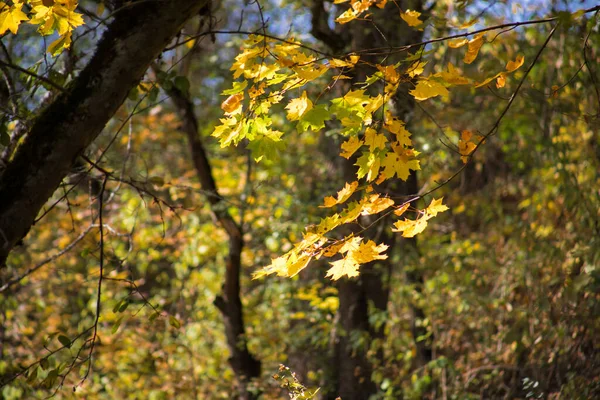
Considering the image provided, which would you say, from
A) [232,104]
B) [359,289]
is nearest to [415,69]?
[232,104]

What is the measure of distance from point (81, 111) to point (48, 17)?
52 cm

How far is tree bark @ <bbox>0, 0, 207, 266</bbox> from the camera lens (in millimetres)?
1802

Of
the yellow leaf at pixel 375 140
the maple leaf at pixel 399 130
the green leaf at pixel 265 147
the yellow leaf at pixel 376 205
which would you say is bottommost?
the yellow leaf at pixel 376 205

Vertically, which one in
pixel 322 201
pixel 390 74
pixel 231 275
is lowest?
pixel 390 74

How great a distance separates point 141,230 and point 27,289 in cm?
131

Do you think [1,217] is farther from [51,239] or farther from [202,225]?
[51,239]

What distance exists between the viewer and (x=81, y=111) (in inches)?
71.7

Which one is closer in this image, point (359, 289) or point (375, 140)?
point (375, 140)

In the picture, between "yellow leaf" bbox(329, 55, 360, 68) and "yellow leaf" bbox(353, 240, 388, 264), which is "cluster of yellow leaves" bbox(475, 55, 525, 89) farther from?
"yellow leaf" bbox(353, 240, 388, 264)

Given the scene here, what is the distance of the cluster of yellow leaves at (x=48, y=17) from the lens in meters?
2.01

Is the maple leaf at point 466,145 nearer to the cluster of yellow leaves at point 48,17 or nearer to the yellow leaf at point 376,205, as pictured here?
the yellow leaf at point 376,205

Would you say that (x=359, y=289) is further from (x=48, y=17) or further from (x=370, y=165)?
(x=48, y=17)

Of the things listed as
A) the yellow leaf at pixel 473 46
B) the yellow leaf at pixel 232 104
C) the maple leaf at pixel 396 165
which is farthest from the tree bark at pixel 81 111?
the yellow leaf at pixel 473 46

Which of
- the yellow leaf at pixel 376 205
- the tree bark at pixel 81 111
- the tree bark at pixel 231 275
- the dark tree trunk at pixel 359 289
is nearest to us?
the tree bark at pixel 81 111
